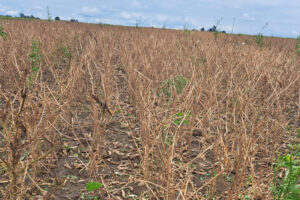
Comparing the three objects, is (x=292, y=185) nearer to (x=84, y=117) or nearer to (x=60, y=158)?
(x=60, y=158)

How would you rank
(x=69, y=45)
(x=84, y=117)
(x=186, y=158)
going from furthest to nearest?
(x=69, y=45) → (x=84, y=117) → (x=186, y=158)

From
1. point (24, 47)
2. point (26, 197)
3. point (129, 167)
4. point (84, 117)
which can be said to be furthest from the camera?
point (24, 47)

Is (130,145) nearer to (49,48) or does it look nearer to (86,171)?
(86,171)

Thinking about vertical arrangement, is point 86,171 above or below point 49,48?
below

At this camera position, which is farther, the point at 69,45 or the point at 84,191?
the point at 69,45

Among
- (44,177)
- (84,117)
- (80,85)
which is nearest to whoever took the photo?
(44,177)

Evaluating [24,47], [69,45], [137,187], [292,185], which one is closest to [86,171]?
[137,187]

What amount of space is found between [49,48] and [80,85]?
1960mm

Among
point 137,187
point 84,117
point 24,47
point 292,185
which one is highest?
point 24,47

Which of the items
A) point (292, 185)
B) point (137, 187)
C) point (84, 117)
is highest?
point (292, 185)

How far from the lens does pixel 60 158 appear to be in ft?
7.63

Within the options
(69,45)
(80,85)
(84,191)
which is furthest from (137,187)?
(69,45)

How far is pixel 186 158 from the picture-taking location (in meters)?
2.47

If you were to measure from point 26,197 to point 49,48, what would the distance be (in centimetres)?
379
